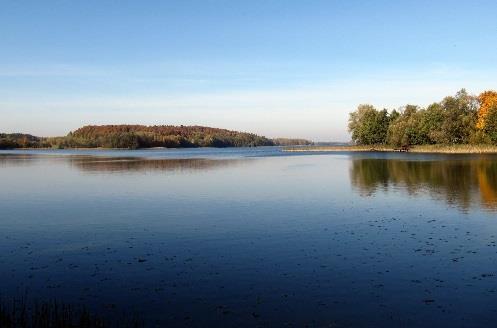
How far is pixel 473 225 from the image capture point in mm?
23688

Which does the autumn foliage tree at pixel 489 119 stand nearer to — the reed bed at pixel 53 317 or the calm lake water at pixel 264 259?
the calm lake water at pixel 264 259

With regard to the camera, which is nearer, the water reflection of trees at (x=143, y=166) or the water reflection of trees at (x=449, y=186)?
the water reflection of trees at (x=449, y=186)

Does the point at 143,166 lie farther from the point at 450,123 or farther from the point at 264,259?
the point at 450,123

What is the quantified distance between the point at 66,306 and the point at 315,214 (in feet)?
59.3

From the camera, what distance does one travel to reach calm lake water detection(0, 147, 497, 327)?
12438mm

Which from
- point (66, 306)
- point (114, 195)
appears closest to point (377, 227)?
point (66, 306)

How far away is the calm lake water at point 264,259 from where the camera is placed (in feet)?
40.8

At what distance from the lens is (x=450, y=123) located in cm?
12212

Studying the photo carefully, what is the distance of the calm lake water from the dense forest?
87.5 meters

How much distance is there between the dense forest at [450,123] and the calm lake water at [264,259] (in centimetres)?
8746

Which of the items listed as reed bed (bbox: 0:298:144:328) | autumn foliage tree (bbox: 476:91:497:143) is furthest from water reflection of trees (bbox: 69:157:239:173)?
autumn foliage tree (bbox: 476:91:497:143)

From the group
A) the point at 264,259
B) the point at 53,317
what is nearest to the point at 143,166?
the point at 264,259

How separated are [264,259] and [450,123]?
387 ft

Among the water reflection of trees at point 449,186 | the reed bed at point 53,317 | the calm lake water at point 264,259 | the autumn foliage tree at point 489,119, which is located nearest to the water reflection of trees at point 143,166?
the water reflection of trees at point 449,186
